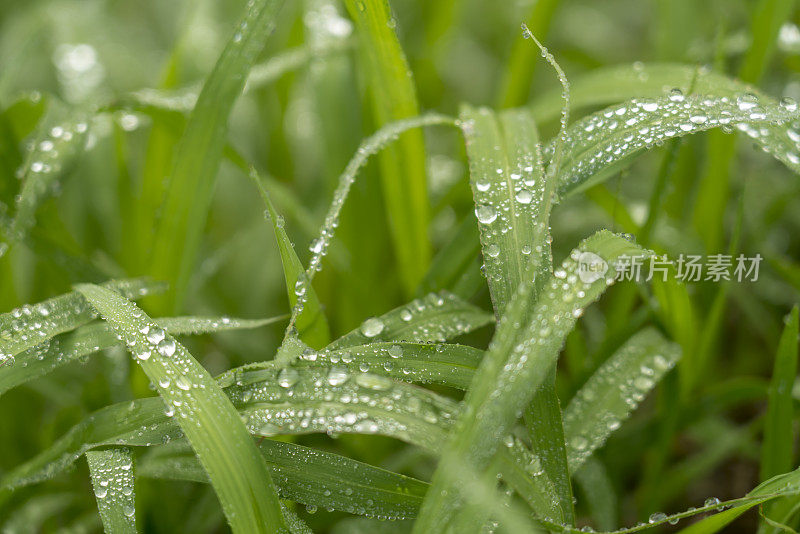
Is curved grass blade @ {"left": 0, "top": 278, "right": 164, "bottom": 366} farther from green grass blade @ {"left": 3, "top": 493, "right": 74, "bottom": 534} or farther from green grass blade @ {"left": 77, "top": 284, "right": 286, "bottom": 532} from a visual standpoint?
green grass blade @ {"left": 3, "top": 493, "right": 74, "bottom": 534}

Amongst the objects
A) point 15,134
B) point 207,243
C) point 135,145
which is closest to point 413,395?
point 15,134

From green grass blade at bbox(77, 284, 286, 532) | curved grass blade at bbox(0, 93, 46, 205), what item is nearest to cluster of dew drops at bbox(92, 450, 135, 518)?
green grass blade at bbox(77, 284, 286, 532)

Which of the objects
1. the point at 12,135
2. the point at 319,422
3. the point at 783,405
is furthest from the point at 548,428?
the point at 12,135

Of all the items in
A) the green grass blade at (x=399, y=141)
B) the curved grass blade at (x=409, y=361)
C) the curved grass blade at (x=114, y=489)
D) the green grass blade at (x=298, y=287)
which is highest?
the green grass blade at (x=399, y=141)

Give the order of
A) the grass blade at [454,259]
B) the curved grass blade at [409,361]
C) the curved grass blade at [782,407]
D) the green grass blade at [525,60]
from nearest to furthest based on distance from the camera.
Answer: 1. the curved grass blade at [409,361]
2. the curved grass blade at [782,407]
3. the grass blade at [454,259]
4. the green grass blade at [525,60]

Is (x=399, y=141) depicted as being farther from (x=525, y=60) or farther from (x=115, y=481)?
(x=115, y=481)

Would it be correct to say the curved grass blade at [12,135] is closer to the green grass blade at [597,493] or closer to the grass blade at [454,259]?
the grass blade at [454,259]

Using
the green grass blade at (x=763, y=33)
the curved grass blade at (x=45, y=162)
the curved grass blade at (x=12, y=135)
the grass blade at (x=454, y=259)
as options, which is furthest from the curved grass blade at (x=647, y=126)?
the curved grass blade at (x=12, y=135)
